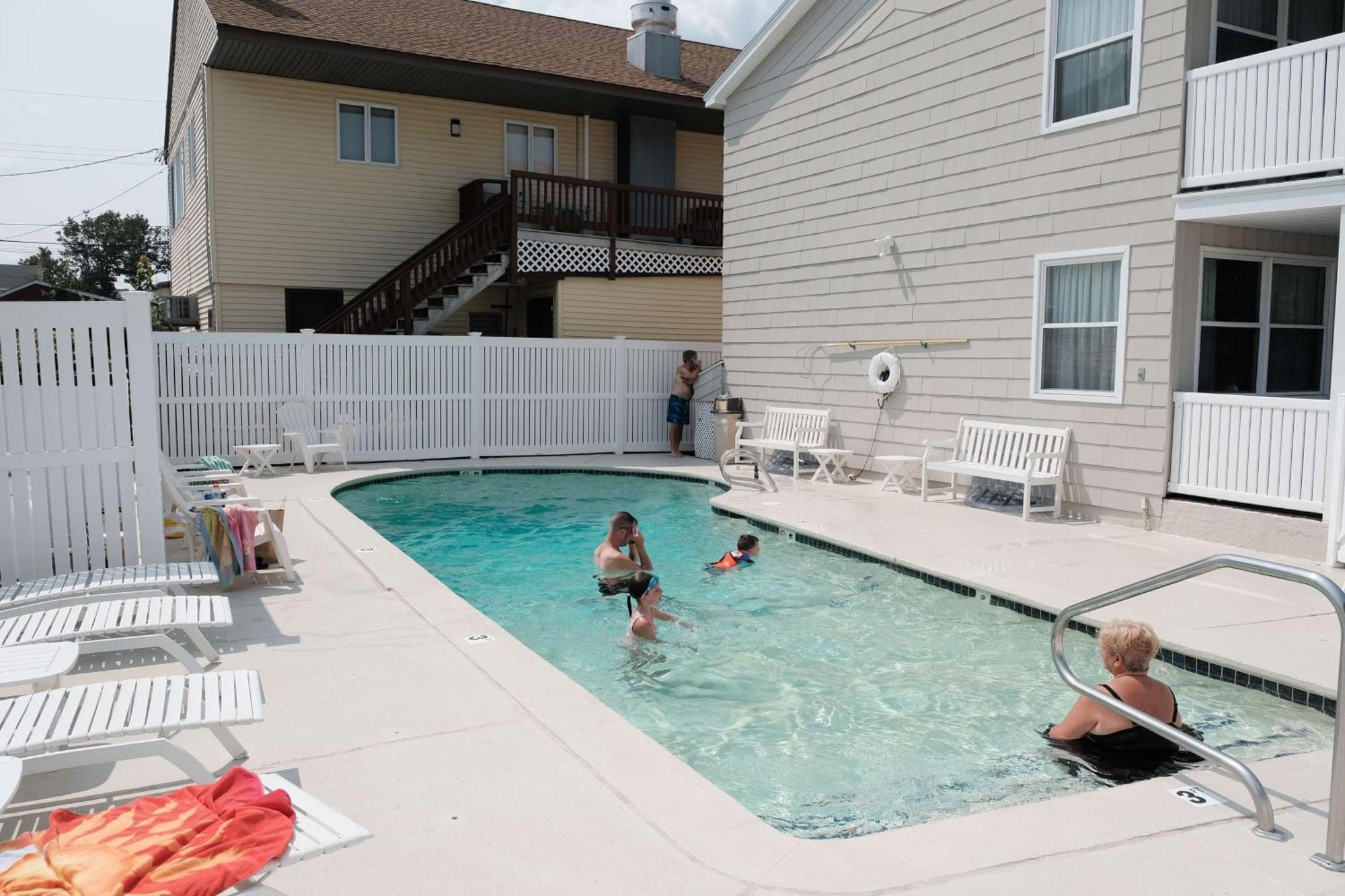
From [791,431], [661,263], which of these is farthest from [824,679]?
[661,263]

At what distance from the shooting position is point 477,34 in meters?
19.7

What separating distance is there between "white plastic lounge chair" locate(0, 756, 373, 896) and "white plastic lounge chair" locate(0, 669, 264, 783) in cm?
22

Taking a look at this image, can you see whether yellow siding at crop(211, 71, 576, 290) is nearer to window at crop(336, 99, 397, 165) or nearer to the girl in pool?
window at crop(336, 99, 397, 165)

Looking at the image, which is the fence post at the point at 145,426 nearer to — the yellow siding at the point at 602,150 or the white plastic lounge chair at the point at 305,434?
the white plastic lounge chair at the point at 305,434

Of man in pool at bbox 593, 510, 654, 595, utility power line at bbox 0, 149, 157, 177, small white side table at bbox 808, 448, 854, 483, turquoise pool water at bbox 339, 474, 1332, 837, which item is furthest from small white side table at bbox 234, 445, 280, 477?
utility power line at bbox 0, 149, 157, 177

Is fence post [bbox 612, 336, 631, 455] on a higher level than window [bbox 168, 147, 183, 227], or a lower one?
lower

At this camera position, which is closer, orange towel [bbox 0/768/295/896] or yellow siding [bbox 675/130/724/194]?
orange towel [bbox 0/768/295/896]

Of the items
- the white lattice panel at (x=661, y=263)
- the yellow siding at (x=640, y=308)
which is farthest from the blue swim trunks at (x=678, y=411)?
the white lattice panel at (x=661, y=263)

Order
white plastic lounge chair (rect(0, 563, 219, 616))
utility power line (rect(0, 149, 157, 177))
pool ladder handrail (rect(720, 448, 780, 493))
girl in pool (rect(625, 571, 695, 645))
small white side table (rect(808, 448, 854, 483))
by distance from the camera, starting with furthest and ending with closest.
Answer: utility power line (rect(0, 149, 157, 177)) → small white side table (rect(808, 448, 854, 483)) → pool ladder handrail (rect(720, 448, 780, 493)) → girl in pool (rect(625, 571, 695, 645)) → white plastic lounge chair (rect(0, 563, 219, 616))

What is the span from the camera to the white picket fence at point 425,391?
45.6ft

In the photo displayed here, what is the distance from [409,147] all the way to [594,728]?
17.1m

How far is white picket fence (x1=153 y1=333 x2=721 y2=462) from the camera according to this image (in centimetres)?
1390

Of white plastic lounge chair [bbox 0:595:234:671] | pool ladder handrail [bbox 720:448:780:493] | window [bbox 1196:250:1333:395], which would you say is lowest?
pool ladder handrail [bbox 720:448:780:493]

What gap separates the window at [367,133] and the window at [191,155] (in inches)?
139
